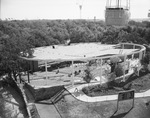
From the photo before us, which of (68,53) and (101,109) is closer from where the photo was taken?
(101,109)

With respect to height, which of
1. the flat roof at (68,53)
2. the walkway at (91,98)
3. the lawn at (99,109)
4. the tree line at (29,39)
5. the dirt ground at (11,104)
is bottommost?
the dirt ground at (11,104)

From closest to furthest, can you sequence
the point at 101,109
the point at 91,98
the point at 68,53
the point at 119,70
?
the point at 101,109
the point at 91,98
the point at 119,70
the point at 68,53

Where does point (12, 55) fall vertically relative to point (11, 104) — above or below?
above

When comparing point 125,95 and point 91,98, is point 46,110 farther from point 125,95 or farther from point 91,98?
point 125,95

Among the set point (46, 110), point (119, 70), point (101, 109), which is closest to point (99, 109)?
point (101, 109)

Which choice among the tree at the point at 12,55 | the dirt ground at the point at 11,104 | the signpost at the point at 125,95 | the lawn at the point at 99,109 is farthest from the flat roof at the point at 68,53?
the signpost at the point at 125,95

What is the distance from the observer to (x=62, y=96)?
1755 centimetres

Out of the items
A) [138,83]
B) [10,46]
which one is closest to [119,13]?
[138,83]

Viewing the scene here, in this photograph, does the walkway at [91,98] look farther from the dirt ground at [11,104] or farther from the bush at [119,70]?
the dirt ground at [11,104]

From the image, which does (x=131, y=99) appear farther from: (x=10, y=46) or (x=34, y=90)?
(x=10, y=46)

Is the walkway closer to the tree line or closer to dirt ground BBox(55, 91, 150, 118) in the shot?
dirt ground BBox(55, 91, 150, 118)

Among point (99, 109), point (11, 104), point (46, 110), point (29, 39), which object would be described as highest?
point (29, 39)

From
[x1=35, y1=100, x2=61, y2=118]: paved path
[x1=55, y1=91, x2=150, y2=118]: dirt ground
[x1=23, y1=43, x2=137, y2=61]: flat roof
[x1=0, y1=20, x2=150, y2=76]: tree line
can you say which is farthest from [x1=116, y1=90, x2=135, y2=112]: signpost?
[x1=0, y1=20, x2=150, y2=76]: tree line

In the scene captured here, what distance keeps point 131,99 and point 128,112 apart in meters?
2.17
